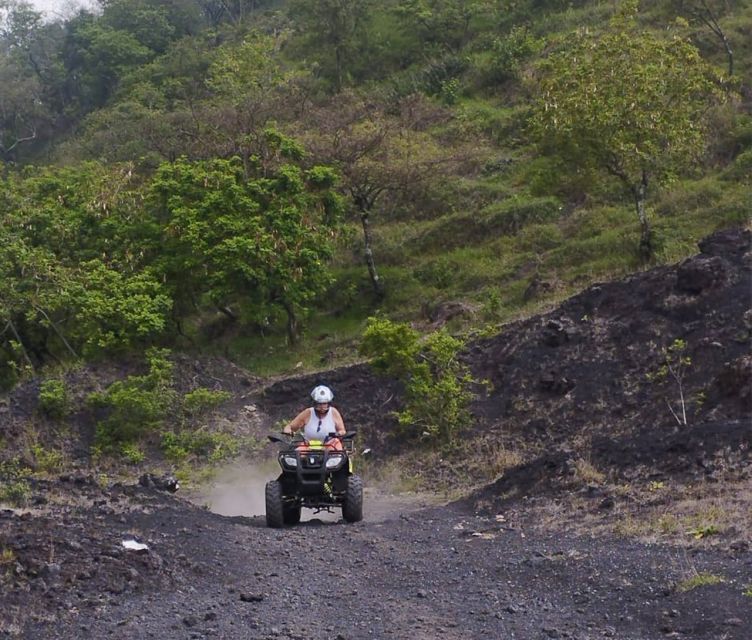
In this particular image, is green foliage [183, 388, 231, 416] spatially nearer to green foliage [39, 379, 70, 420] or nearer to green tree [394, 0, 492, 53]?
green foliage [39, 379, 70, 420]

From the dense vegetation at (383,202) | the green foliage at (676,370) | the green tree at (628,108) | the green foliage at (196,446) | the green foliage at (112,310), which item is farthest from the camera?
the green foliage at (112,310)

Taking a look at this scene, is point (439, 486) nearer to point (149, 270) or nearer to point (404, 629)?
point (404, 629)

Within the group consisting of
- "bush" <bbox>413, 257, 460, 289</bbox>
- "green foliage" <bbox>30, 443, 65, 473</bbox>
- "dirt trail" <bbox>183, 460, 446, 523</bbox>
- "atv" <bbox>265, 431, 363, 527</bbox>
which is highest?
"bush" <bbox>413, 257, 460, 289</bbox>

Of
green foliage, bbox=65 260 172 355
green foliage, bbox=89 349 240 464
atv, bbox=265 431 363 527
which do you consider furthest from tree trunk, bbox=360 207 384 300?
atv, bbox=265 431 363 527

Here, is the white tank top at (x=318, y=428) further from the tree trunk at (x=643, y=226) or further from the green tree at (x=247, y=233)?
the green tree at (x=247, y=233)

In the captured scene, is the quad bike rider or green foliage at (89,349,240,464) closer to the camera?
the quad bike rider

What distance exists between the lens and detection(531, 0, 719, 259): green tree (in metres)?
25.9

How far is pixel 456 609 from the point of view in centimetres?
849

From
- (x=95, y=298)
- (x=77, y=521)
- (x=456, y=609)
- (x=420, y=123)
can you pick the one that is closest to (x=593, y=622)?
(x=456, y=609)

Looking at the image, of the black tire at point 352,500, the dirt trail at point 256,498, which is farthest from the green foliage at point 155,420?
the black tire at point 352,500

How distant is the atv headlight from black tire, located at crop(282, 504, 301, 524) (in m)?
0.74

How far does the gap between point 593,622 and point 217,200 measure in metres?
25.4

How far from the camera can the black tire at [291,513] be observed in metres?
14.0

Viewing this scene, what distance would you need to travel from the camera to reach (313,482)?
45.1 ft
